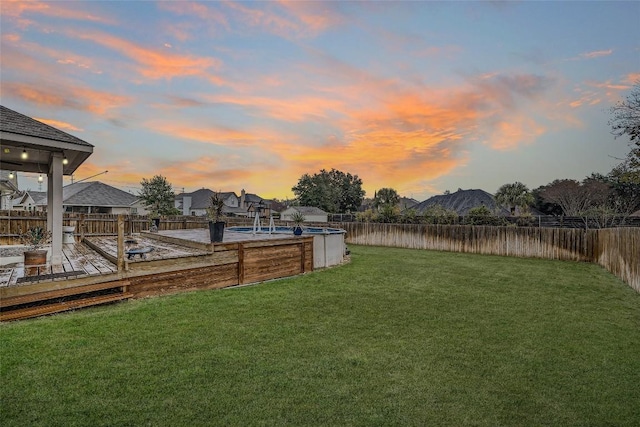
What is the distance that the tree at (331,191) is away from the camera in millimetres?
52228

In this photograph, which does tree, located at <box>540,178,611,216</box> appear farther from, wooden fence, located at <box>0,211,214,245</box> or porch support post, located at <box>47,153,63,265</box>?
porch support post, located at <box>47,153,63,265</box>

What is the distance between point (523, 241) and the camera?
14164 millimetres

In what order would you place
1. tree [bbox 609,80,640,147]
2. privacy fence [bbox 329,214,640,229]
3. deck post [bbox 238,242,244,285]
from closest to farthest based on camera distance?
1. tree [bbox 609,80,640,147]
2. deck post [bbox 238,242,244,285]
3. privacy fence [bbox 329,214,640,229]

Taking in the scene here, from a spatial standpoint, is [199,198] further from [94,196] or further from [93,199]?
[93,199]

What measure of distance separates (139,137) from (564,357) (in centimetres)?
1587

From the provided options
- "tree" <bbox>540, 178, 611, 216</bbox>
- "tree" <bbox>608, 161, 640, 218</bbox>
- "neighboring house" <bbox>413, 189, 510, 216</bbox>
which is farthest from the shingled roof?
"tree" <bbox>540, 178, 611, 216</bbox>

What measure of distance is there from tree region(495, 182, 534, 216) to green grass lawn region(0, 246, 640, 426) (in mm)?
24264

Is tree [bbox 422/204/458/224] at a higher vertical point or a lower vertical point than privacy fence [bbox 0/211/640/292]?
higher

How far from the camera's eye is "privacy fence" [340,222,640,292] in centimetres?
865

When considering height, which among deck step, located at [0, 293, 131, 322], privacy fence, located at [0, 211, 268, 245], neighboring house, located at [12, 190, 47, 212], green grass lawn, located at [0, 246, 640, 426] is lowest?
green grass lawn, located at [0, 246, 640, 426]

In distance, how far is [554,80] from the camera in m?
11.1

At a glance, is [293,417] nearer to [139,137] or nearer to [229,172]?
[139,137]

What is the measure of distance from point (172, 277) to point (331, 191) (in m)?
48.1

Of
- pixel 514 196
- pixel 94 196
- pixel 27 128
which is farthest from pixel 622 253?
pixel 94 196
